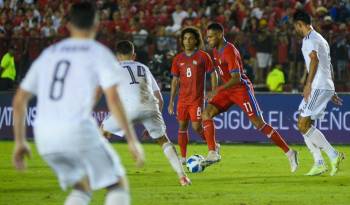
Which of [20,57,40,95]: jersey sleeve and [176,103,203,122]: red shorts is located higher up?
[20,57,40,95]: jersey sleeve

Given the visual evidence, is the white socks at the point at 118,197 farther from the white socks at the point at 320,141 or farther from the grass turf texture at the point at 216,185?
the white socks at the point at 320,141

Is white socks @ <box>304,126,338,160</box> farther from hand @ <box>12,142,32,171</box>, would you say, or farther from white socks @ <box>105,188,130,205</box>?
hand @ <box>12,142,32,171</box>

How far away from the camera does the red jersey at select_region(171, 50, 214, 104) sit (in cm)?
1571

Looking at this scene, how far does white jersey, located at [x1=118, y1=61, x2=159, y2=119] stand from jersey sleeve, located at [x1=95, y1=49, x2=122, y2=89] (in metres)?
5.29

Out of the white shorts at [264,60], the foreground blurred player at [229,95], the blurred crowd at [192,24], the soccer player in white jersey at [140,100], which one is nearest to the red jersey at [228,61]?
the foreground blurred player at [229,95]

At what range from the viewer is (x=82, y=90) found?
7.28m

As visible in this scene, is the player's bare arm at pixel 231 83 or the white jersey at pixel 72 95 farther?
the player's bare arm at pixel 231 83

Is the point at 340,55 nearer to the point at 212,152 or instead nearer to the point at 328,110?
the point at 328,110

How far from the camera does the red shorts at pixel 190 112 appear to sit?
1573 centimetres

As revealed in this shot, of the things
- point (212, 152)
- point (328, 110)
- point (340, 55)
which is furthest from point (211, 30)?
point (340, 55)

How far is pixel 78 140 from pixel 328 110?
15102 millimetres

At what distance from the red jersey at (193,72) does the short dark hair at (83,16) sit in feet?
27.3

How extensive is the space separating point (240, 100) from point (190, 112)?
0.98 meters

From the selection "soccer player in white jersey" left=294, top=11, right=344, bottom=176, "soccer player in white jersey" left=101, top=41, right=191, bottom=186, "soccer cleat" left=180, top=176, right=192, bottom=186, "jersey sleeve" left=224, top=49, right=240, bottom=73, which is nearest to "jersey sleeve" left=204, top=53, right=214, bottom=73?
"jersey sleeve" left=224, top=49, right=240, bottom=73
